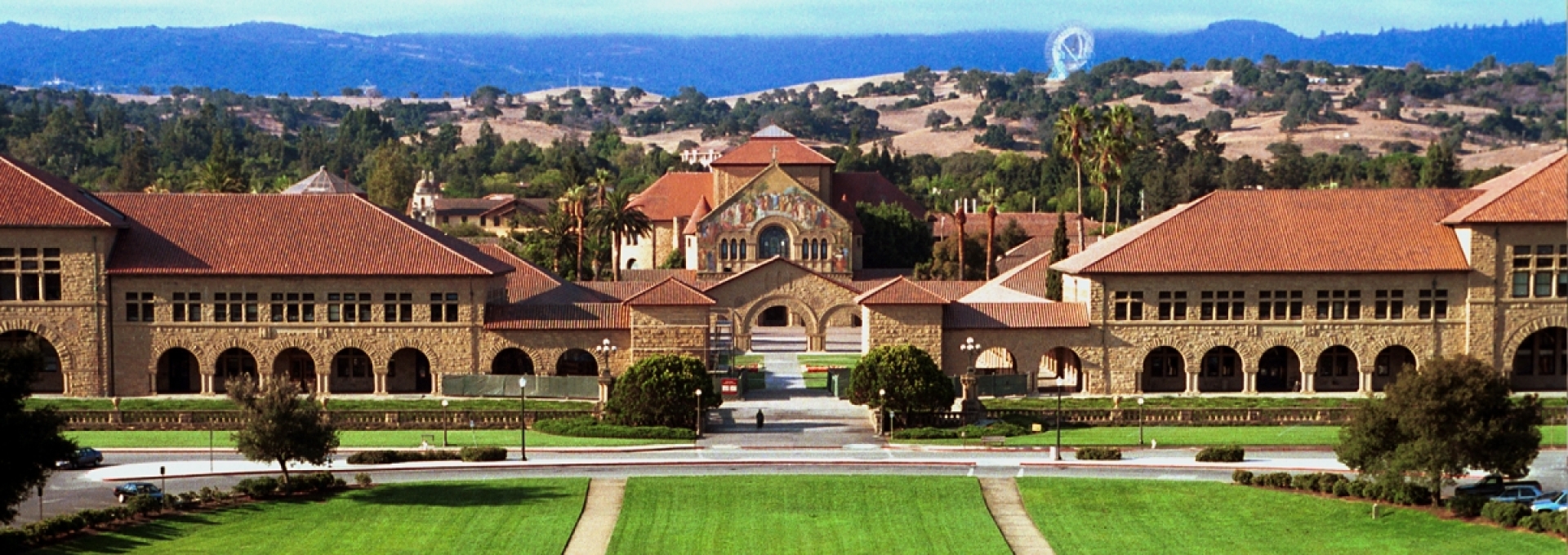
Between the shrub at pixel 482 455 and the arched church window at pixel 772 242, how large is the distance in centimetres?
4808

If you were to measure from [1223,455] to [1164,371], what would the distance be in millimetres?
17758

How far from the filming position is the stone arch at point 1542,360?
2859 inches

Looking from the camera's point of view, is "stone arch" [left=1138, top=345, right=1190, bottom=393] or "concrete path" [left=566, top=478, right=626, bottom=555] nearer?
"concrete path" [left=566, top=478, right=626, bottom=555]

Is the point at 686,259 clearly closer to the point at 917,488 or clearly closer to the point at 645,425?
the point at 645,425

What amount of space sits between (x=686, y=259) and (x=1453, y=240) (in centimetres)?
4604

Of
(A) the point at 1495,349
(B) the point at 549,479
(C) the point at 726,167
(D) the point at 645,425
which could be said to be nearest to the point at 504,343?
(D) the point at 645,425

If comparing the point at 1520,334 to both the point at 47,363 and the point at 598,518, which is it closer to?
the point at 598,518

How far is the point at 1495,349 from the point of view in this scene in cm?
7162

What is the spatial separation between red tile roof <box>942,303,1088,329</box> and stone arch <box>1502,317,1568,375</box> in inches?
565

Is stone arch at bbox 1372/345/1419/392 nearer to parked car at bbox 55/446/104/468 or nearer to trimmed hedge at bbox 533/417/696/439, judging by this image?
trimmed hedge at bbox 533/417/696/439

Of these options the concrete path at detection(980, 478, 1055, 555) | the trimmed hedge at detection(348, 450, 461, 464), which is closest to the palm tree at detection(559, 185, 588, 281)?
the trimmed hedge at detection(348, 450, 461, 464)

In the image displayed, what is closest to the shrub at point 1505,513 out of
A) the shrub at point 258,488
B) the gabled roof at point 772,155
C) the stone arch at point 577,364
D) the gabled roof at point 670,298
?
the shrub at point 258,488

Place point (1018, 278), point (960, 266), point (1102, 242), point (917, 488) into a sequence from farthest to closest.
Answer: point (960, 266), point (1018, 278), point (1102, 242), point (917, 488)

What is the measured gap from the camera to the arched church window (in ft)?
339
